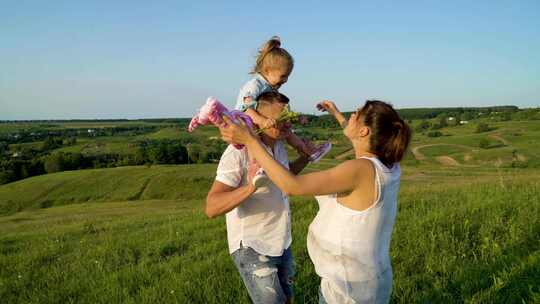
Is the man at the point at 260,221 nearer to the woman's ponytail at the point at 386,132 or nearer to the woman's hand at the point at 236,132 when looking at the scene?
the woman's hand at the point at 236,132

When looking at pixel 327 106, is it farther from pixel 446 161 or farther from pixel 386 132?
pixel 446 161

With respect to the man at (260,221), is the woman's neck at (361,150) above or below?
above

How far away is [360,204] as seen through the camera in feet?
8.04

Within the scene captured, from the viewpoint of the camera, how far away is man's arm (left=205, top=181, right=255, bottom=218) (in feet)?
8.78

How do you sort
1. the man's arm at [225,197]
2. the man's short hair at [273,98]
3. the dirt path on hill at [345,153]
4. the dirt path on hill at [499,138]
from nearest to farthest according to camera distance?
the man's arm at [225,197], the man's short hair at [273,98], the dirt path on hill at [345,153], the dirt path on hill at [499,138]

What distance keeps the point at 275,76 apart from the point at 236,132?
4.74 ft

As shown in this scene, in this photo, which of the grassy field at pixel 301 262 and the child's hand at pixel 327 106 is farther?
the grassy field at pixel 301 262

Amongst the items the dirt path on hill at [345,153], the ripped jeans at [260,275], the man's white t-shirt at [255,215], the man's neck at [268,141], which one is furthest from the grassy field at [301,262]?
the dirt path on hill at [345,153]

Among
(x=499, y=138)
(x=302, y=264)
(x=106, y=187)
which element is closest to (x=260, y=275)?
(x=302, y=264)

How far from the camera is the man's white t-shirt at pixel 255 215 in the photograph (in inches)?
116

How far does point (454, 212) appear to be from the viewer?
630 centimetres

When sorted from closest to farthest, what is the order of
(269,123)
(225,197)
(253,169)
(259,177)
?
(259,177)
(253,169)
(225,197)
(269,123)

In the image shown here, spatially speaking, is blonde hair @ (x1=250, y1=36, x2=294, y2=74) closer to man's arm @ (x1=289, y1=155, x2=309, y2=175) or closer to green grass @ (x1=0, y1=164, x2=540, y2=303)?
man's arm @ (x1=289, y1=155, x2=309, y2=175)

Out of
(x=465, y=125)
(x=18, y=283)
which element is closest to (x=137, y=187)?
(x=18, y=283)
